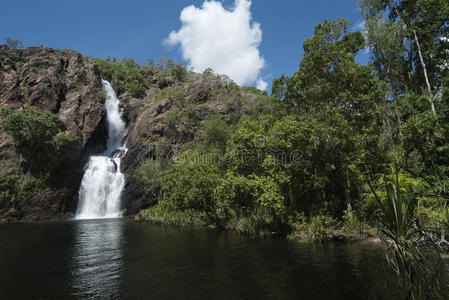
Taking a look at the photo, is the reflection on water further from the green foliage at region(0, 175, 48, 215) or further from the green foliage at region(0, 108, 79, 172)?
the green foliage at region(0, 108, 79, 172)

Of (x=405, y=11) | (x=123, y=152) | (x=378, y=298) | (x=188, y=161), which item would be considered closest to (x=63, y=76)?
(x=123, y=152)

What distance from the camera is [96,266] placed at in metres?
15.5

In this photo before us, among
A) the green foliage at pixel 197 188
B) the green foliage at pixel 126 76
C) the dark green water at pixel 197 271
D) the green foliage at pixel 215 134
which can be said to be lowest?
the dark green water at pixel 197 271

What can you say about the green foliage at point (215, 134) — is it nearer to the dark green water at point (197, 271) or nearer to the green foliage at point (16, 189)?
the dark green water at point (197, 271)

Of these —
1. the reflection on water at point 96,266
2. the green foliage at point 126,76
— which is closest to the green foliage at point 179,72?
the green foliage at point 126,76

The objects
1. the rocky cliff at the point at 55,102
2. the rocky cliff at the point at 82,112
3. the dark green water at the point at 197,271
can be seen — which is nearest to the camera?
the dark green water at the point at 197,271

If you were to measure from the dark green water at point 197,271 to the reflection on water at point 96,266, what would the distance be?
0.05m

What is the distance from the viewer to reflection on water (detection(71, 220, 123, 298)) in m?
11.7

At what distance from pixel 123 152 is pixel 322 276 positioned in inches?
2342

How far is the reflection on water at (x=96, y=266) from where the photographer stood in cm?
1169

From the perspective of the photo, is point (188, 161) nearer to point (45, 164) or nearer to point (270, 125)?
point (270, 125)

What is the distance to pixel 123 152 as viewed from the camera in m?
63.5

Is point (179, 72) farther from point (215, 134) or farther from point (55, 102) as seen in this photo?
point (215, 134)

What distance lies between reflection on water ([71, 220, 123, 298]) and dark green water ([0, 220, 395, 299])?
49 mm
